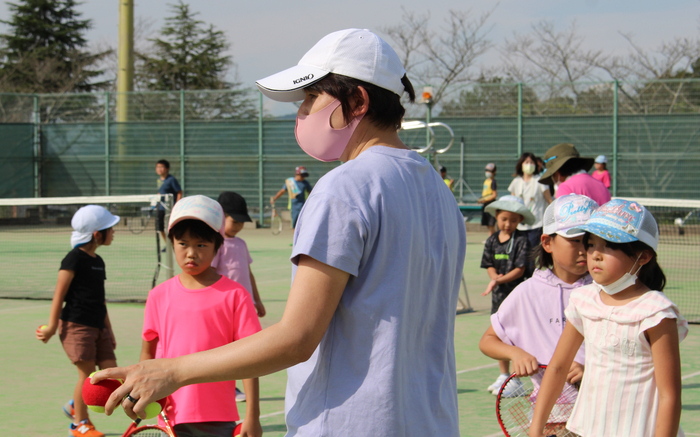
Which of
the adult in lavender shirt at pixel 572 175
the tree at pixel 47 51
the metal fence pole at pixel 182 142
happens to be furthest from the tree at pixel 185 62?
the adult in lavender shirt at pixel 572 175

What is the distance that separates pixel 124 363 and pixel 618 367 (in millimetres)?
4780

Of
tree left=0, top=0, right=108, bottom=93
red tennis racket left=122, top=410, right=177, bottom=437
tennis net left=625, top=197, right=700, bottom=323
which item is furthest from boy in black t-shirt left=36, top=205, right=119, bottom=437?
tree left=0, top=0, right=108, bottom=93

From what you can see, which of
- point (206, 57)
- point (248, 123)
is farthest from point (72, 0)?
point (248, 123)

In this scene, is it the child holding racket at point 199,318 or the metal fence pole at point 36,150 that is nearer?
the child holding racket at point 199,318

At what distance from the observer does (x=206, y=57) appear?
47.1 meters

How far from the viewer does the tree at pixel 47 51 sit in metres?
43.2

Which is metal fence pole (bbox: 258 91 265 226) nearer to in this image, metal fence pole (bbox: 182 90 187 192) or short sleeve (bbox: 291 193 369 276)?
metal fence pole (bbox: 182 90 187 192)

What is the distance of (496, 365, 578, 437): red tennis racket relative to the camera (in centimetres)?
310

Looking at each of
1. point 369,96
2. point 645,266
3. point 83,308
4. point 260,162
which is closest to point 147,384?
point 369,96

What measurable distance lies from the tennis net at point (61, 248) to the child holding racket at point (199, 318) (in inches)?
213

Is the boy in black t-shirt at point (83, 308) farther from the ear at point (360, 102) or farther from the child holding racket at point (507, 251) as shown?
the ear at point (360, 102)

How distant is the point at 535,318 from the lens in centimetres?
352

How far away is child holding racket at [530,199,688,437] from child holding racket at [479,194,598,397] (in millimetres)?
496

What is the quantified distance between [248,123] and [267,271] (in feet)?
38.5
